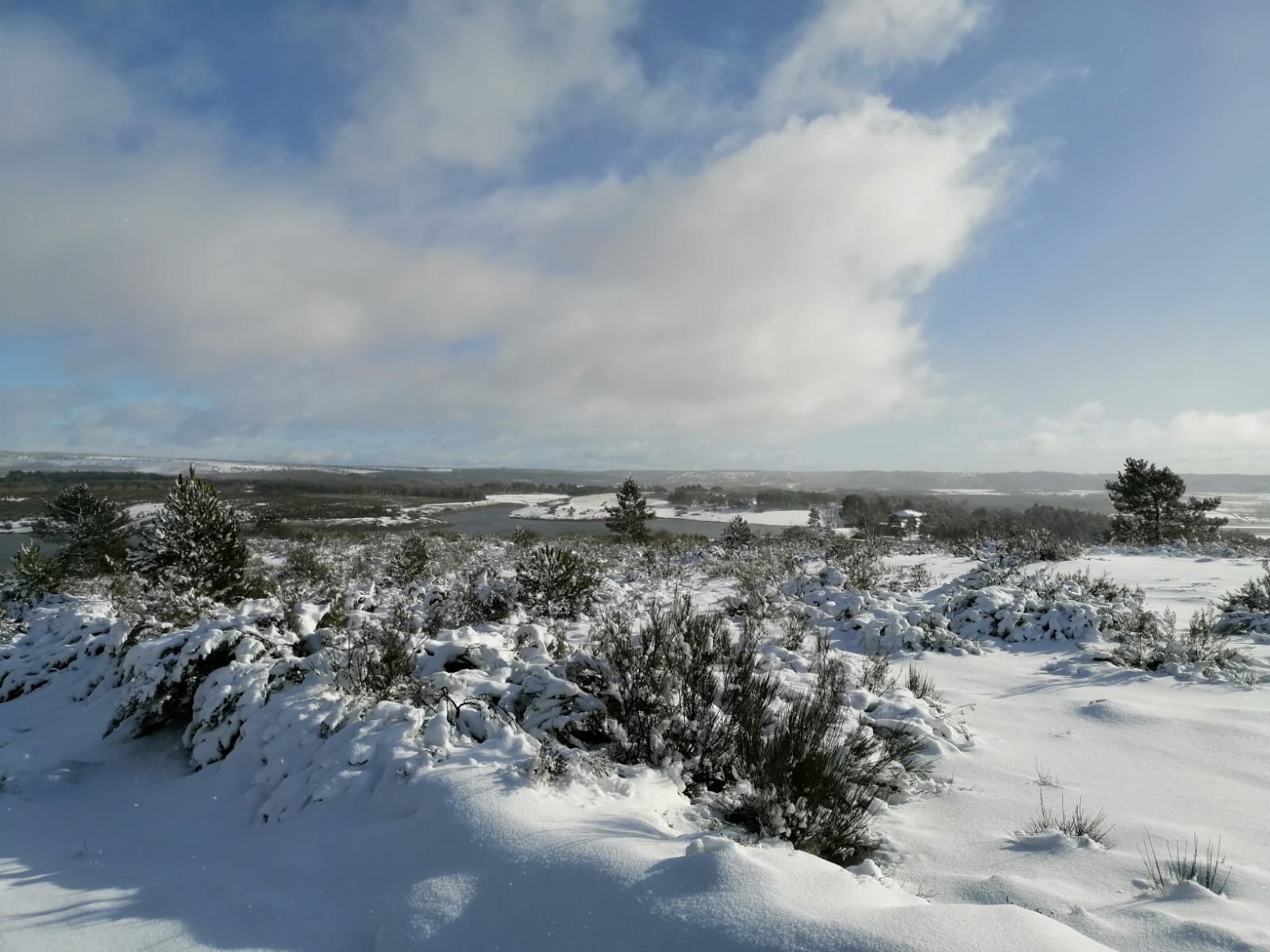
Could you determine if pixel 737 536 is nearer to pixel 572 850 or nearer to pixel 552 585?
pixel 552 585

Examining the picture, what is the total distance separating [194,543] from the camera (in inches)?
457

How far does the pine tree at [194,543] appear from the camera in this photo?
11.5 meters

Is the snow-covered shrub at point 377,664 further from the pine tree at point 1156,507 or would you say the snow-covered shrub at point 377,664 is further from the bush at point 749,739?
the pine tree at point 1156,507

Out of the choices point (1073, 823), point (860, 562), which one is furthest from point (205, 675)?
point (860, 562)

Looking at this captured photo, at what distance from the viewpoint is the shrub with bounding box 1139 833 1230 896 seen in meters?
2.45

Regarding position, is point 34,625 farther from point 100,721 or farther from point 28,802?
point 28,802

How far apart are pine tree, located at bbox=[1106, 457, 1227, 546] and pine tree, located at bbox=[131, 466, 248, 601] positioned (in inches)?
1154

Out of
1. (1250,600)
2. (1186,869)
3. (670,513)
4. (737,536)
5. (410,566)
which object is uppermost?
(1250,600)

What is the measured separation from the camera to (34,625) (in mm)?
9539

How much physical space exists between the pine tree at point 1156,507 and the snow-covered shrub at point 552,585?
75.9 feet

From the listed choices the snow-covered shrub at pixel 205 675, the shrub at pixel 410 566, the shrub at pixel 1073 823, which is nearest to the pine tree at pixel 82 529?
the shrub at pixel 410 566

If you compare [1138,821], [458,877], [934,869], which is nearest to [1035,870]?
[934,869]

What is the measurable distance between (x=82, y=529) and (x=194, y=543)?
13832 mm

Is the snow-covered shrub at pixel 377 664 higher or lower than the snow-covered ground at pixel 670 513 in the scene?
higher
